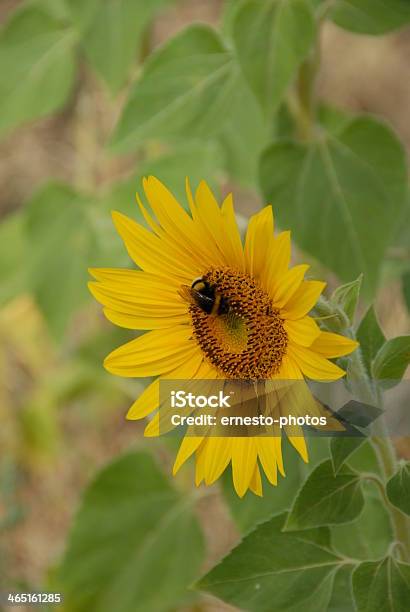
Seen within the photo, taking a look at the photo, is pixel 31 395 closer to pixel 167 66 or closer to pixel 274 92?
pixel 167 66

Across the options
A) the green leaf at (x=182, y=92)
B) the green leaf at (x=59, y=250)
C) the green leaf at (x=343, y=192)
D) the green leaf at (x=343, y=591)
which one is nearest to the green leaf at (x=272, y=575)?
the green leaf at (x=343, y=591)

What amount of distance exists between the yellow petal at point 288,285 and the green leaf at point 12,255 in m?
0.88

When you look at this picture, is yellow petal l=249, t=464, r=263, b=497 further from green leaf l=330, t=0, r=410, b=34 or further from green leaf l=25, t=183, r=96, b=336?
green leaf l=25, t=183, r=96, b=336

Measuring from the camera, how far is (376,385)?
29.2 inches

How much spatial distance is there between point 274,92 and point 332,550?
48 cm

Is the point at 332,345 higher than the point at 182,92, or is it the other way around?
the point at 182,92

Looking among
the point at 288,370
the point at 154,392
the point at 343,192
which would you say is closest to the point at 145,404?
the point at 154,392

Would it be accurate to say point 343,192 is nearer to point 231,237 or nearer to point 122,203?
point 122,203

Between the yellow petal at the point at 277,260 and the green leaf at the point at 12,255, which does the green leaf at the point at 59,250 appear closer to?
the green leaf at the point at 12,255

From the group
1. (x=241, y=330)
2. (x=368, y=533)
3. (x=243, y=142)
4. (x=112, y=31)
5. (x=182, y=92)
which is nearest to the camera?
(x=241, y=330)

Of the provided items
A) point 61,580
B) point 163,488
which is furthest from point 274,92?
point 61,580

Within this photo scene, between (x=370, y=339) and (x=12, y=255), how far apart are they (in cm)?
93

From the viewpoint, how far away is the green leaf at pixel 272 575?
2.64 feet

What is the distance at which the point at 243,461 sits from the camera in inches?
28.4
